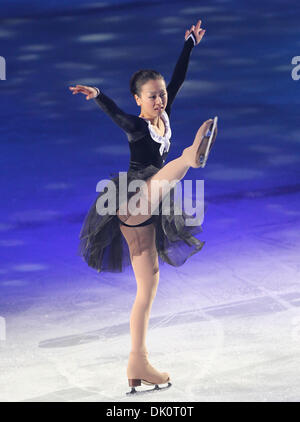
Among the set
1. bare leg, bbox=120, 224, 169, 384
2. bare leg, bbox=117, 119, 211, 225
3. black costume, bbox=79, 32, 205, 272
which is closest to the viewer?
bare leg, bbox=117, 119, 211, 225

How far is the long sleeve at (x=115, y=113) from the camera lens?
4.16 meters

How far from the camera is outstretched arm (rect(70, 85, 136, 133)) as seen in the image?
4.11 metres

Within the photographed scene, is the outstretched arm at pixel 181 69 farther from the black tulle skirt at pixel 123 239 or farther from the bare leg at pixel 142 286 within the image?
the bare leg at pixel 142 286

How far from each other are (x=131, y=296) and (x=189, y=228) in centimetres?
137

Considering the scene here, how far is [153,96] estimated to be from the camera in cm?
432

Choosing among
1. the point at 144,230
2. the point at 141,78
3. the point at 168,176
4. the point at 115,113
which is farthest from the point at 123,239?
the point at 141,78

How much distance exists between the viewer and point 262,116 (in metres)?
6.96

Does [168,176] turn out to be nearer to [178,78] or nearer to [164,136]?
[164,136]

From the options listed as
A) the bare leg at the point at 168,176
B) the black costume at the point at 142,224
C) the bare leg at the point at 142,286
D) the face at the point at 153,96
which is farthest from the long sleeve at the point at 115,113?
the bare leg at the point at 142,286

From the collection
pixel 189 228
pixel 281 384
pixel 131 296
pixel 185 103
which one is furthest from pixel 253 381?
pixel 185 103

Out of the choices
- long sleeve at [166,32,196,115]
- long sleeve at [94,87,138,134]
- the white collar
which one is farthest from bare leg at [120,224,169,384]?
long sleeve at [166,32,196,115]

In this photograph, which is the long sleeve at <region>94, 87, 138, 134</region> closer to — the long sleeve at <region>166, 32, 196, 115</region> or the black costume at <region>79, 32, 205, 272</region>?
the black costume at <region>79, 32, 205, 272</region>

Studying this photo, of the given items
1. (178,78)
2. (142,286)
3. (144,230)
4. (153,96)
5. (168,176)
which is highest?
(178,78)

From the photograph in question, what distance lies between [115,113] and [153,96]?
24 cm
